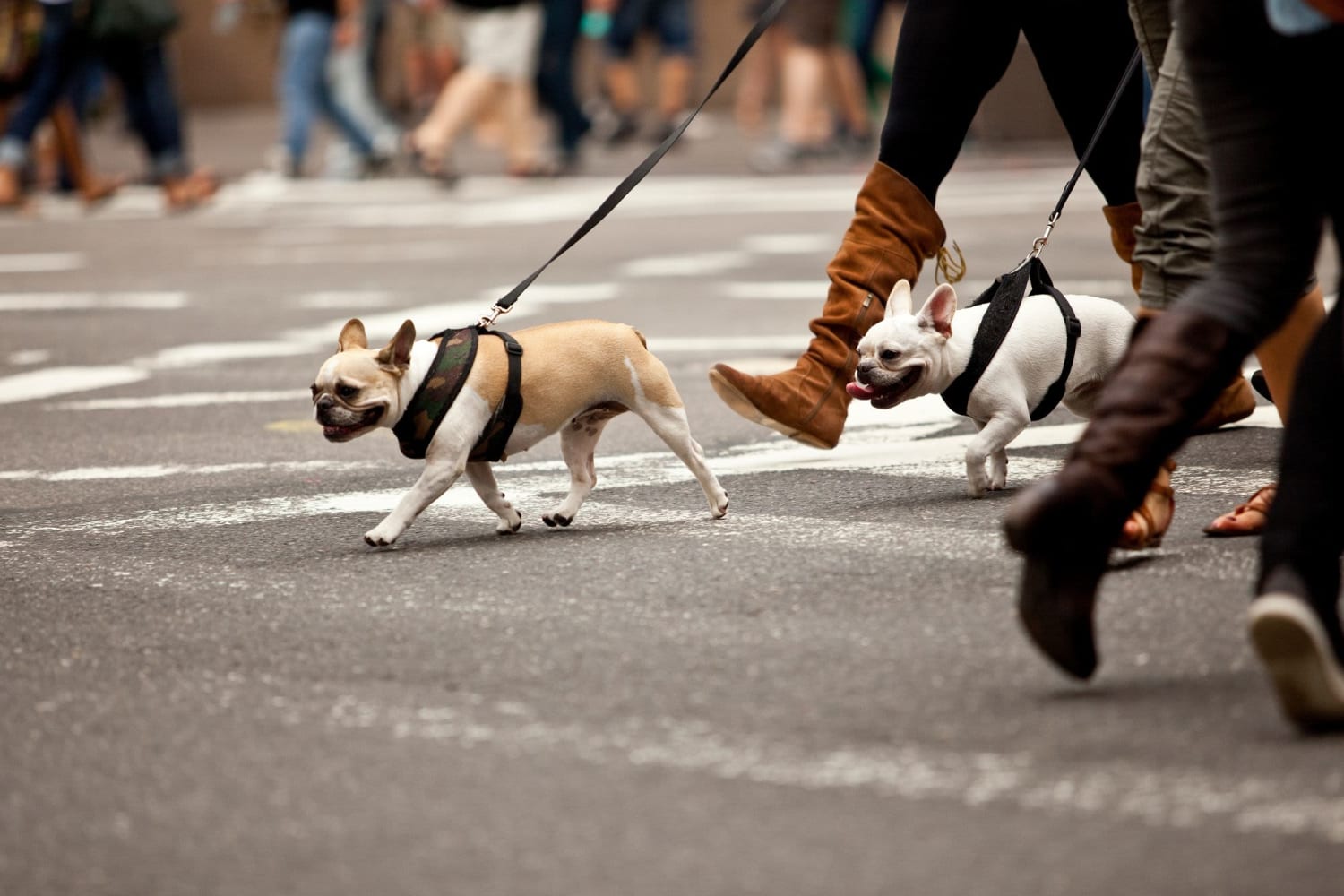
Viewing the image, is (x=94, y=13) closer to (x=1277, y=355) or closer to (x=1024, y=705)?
(x=1277, y=355)

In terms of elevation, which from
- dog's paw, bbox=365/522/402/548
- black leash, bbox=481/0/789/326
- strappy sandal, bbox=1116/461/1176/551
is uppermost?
black leash, bbox=481/0/789/326

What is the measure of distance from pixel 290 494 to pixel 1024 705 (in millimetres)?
2970

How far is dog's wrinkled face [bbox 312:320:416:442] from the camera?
16.3 ft

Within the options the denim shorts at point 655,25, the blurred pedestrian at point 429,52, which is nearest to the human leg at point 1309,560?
the blurred pedestrian at point 429,52

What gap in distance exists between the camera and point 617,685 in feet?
12.4

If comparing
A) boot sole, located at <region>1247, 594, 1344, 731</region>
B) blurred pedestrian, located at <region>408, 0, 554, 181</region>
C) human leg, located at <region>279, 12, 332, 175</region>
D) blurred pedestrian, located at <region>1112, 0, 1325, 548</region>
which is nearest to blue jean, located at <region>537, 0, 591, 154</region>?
blurred pedestrian, located at <region>408, 0, 554, 181</region>

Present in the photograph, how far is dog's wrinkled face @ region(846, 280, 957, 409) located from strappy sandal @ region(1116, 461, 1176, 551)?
0.82 metres

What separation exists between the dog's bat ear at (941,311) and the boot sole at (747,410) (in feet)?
1.57

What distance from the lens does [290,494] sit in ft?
19.6

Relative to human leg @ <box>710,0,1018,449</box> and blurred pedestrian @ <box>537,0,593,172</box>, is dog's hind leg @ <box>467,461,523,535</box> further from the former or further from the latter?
blurred pedestrian @ <box>537,0,593,172</box>

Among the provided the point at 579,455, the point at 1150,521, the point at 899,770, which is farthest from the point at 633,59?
the point at 899,770

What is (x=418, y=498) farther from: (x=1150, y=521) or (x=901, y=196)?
(x=1150, y=521)

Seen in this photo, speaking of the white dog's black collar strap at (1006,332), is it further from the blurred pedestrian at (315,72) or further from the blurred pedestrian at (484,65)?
the blurred pedestrian at (315,72)

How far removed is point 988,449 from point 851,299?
62 centimetres
